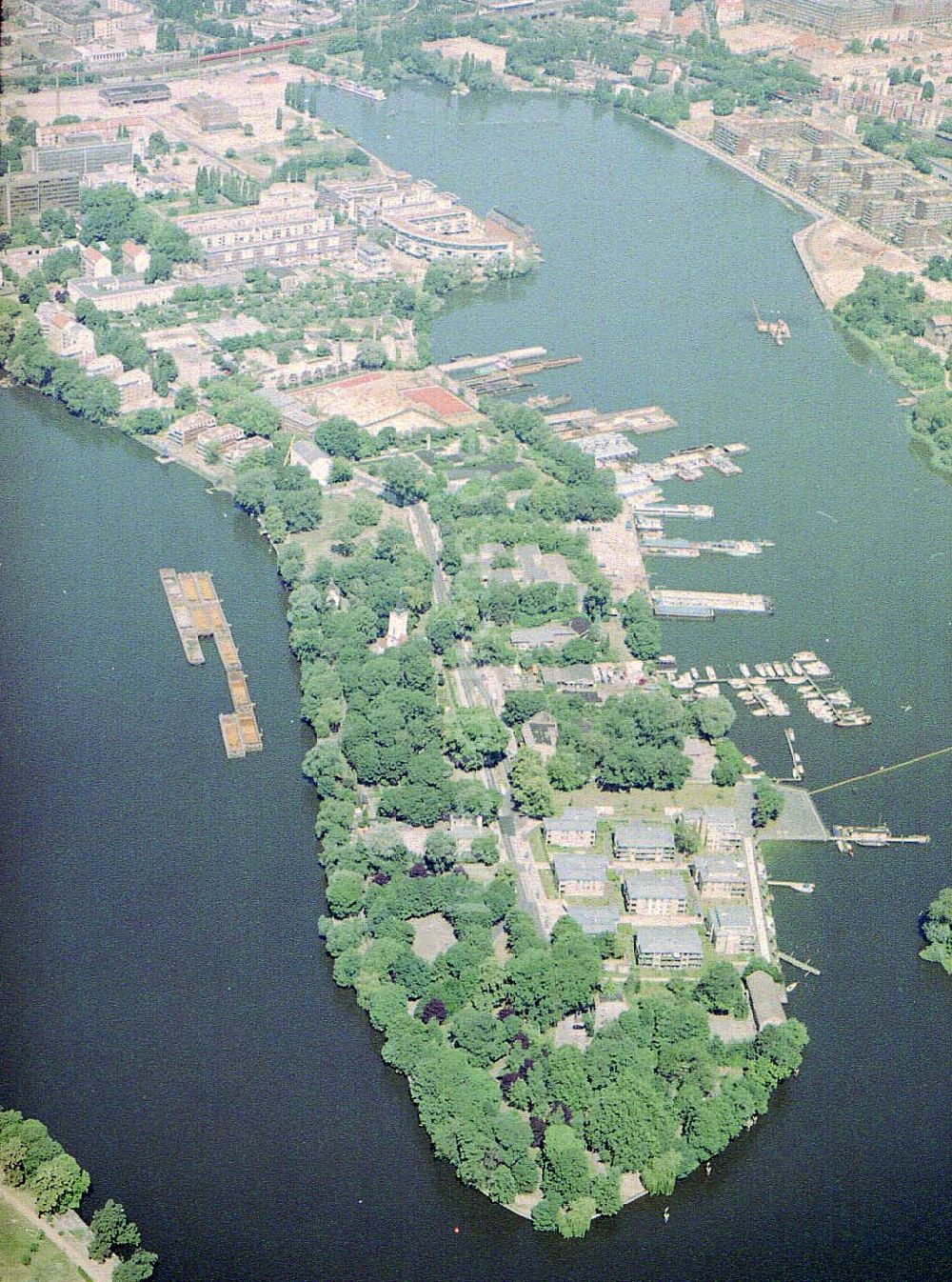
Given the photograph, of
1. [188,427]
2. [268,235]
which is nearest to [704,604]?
[188,427]

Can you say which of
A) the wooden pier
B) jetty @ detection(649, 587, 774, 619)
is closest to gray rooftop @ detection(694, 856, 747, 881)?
the wooden pier

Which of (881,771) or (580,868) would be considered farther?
(881,771)

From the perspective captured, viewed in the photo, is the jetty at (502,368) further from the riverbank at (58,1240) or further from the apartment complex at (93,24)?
the apartment complex at (93,24)

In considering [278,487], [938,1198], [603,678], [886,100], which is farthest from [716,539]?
[886,100]

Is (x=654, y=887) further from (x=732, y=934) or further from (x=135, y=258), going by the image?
(x=135, y=258)

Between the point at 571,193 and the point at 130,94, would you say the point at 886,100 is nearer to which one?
the point at 571,193

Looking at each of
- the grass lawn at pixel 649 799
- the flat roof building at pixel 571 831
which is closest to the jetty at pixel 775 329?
the grass lawn at pixel 649 799

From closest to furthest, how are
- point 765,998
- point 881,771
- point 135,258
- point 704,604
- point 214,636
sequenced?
1. point 765,998
2. point 881,771
3. point 214,636
4. point 704,604
5. point 135,258

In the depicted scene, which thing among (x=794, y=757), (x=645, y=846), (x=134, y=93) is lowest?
(x=134, y=93)
